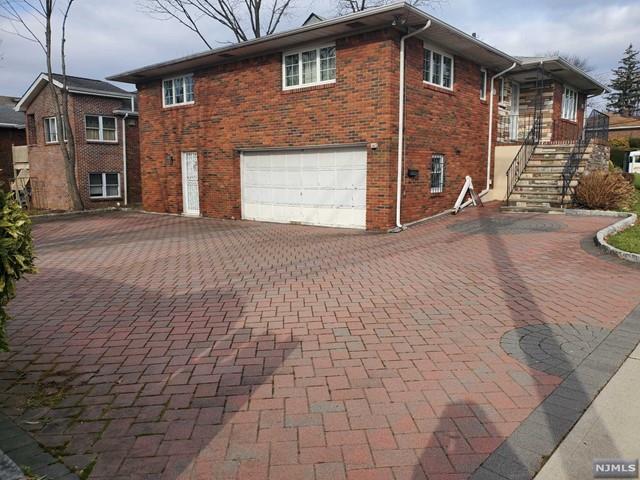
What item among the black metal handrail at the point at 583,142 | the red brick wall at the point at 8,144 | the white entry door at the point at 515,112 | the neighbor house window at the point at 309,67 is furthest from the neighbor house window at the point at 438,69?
the red brick wall at the point at 8,144

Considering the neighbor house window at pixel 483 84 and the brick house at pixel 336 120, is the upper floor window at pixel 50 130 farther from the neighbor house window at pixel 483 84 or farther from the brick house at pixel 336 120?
the neighbor house window at pixel 483 84

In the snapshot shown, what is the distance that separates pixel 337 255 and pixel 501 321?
14.6ft

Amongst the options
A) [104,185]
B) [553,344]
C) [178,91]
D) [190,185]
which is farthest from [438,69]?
[104,185]

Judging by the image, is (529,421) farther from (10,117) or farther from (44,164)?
(10,117)

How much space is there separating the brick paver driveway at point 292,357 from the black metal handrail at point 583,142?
5740mm

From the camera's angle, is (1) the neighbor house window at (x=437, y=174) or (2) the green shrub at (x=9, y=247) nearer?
(2) the green shrub at (x=9, y=247)

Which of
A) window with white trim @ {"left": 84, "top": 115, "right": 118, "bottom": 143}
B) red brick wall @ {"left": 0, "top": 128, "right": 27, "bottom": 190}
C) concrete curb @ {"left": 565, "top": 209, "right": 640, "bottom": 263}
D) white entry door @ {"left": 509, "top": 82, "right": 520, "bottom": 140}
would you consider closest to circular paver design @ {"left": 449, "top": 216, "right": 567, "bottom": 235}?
concrete curb @ {"left": 565, "top": 209, "right": 640, "bottom": 263}

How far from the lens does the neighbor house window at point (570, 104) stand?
20781mm

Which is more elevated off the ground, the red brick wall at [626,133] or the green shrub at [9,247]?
the red brick wall at [626,133]

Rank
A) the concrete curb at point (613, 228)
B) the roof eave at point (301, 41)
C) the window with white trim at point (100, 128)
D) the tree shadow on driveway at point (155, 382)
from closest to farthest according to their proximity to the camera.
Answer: the tree shadow on driveway at point (155, 382)
the concrete curb at point (613, 228)
the roof eave at point (301, 41)
the window with white trim at point (100, 128)

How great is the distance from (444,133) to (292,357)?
448 inches

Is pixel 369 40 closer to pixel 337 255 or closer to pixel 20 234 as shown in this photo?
pixel 337 255

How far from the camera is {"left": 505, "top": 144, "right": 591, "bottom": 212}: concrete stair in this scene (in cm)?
1427

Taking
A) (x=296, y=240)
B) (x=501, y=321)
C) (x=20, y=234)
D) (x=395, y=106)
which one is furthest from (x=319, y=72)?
(x=20, y=234)
